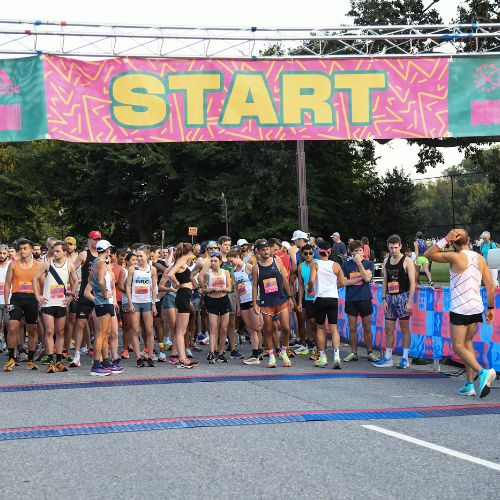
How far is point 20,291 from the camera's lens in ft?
43.4

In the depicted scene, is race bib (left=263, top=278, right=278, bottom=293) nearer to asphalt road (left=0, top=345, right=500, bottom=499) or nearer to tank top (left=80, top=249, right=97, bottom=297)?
asphalt road (left=0, top=345, right=500, bottom=499)

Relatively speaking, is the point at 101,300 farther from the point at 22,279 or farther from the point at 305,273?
the point at 305,273

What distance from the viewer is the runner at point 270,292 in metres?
13.2

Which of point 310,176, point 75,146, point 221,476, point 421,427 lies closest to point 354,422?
point 421,427

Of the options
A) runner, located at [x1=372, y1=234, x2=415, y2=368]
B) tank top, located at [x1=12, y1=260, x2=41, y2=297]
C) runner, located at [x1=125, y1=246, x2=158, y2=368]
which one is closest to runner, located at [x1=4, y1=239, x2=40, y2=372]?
tank top, located at [x1=12, y1=260, x2=41, y2=297]

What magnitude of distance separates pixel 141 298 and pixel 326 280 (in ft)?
9.16

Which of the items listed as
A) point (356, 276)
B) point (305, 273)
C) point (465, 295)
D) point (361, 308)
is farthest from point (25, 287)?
point (465, 295)

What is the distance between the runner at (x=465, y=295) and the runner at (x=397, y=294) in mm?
2389

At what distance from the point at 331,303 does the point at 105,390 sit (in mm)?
3877

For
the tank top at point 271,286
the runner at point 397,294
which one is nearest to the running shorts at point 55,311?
the tank top at point 271,286

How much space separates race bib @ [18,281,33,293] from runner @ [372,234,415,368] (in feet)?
16.9

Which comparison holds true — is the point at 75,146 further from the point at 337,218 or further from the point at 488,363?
the point at 488,363

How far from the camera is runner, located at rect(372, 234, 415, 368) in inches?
505

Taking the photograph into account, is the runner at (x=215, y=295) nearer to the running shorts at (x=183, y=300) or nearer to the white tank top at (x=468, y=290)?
the running shorts at (x=183, y=300)
